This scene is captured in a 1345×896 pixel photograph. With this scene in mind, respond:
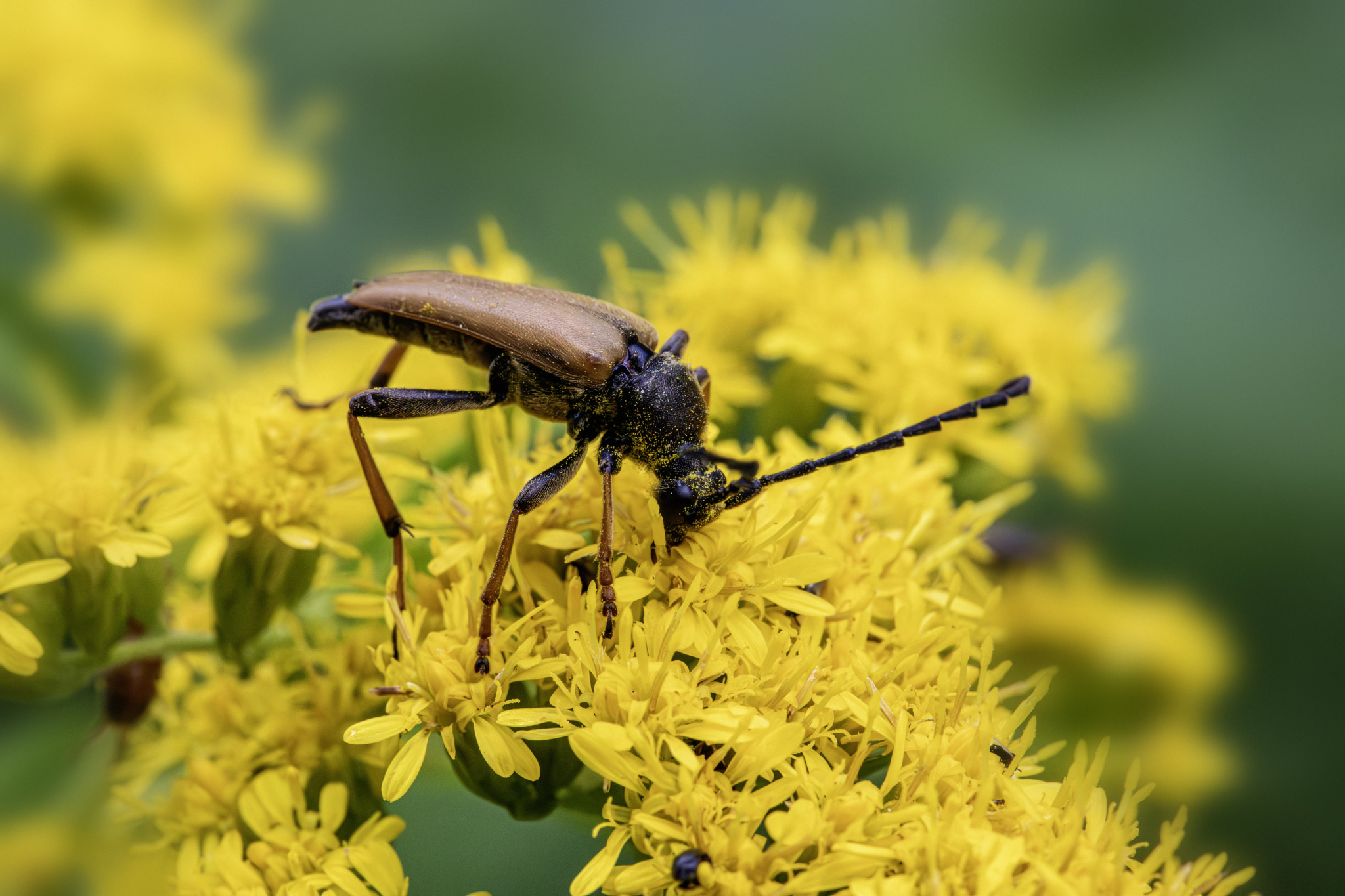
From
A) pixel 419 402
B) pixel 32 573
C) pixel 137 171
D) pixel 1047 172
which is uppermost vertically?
pixel 1047 172

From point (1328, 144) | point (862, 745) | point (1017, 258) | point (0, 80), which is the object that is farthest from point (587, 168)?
point (862, 745)

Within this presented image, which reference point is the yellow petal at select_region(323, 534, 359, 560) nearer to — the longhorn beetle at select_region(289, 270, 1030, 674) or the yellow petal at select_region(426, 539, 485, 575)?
the longhorn beetle at select_region(289, 270, 1030, 674)

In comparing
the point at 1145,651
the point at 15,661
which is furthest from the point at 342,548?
the point at 1145,651

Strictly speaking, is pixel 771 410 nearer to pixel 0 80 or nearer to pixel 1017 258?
pixel 1017 258

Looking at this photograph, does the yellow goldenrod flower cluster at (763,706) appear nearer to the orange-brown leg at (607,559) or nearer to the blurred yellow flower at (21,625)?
the orange-brown leg at (607,559)

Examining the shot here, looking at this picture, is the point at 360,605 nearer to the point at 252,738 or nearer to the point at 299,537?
the point at 299,537

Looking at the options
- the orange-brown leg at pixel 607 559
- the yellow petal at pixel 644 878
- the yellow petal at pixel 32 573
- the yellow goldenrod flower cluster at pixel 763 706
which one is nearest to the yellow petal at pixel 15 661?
the yellow petal at pixel 32 573
